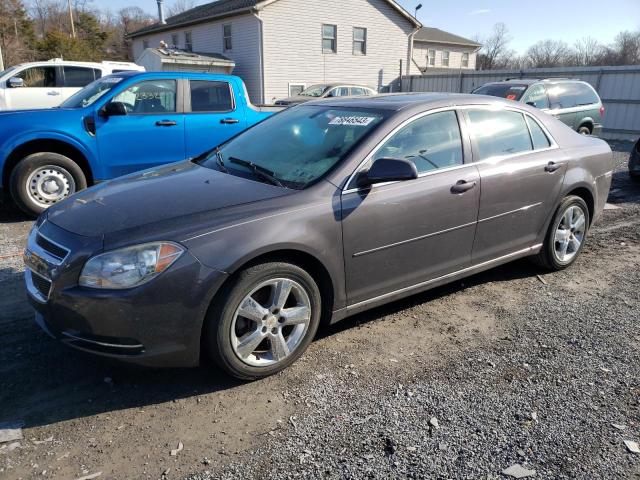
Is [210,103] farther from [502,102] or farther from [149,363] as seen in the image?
[149,363]

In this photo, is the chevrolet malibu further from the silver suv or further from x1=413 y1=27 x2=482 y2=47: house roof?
x1=413 y1=27 x2=482 y2=47: house roof

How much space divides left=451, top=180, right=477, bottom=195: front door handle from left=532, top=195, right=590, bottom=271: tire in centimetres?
131

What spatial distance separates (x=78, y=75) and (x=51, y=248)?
1074 cm

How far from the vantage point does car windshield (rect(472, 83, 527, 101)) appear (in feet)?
35.5

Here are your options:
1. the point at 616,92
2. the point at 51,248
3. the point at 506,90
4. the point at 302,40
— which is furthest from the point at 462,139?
the point at 302,40

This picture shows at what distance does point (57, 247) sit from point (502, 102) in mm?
3623

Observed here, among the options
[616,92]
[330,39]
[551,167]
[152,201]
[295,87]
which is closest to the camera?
[152,201]

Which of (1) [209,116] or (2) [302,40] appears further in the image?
(2) [302,40]

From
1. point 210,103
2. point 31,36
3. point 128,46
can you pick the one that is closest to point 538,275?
point 210,103

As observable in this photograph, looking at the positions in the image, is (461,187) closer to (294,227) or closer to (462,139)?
(462,139)

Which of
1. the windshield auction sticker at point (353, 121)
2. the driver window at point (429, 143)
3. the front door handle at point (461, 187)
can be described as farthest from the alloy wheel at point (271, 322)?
the front door handle at point (461, 187)

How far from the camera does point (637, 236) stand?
6.18m

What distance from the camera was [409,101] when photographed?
3.93 meters

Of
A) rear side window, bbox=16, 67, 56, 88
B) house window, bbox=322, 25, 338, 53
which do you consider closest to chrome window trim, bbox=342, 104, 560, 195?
rear side window, bbox=16, 67, 56, 88
